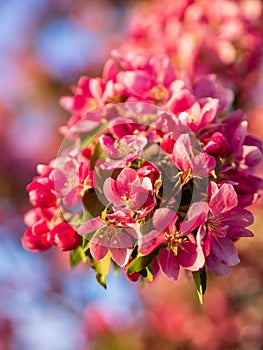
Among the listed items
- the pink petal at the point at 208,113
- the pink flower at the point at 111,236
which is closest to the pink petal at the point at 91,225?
the pink flower at the point at 111,236

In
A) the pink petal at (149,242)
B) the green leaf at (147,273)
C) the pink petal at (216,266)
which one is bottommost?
the pink petal at (216,266)

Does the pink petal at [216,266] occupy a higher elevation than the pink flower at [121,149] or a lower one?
lower

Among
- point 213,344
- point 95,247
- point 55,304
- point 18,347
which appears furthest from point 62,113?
point 95,247

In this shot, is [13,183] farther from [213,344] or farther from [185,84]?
[185,84]

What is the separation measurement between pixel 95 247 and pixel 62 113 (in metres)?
4.12

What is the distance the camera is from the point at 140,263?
1.44 meters

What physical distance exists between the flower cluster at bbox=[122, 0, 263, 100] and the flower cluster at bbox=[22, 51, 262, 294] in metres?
0.94

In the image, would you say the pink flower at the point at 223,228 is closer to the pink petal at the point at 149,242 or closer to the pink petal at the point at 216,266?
the pink petal at the point at 216,266

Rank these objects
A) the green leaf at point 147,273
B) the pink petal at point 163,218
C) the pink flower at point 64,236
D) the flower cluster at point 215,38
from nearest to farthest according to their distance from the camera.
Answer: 1. the pink petal at point 163,218
2. the green leaf at point 147,273
3. the pink flower at point 64,236
4. the flower cluster at point 215,38

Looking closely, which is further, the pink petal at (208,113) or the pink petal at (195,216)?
the pink petal at (208,113)

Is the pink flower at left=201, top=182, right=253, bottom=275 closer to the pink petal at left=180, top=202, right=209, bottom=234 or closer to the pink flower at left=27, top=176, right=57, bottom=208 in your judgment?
the pink petal at left=180, top=202, right=209, bottom=234

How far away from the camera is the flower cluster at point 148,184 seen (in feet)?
4.64

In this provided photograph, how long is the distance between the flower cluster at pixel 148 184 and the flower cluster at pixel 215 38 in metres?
0.94

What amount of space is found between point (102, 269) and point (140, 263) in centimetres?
20
